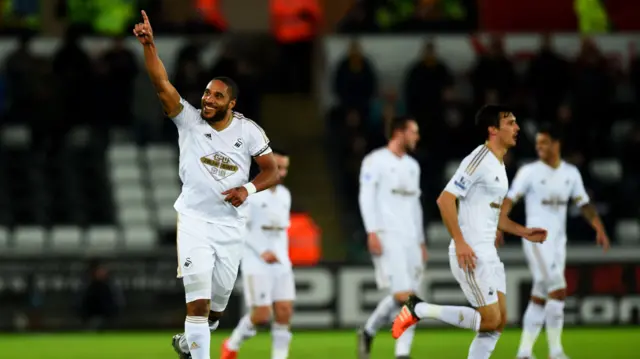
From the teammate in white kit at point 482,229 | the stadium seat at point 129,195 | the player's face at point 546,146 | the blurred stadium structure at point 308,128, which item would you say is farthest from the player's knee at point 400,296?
the stadium seat at point 129,195

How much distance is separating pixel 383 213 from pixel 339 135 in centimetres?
745

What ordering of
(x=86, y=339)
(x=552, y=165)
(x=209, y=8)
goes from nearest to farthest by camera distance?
(x=552, y=165) → (x=86, y=339) → (x=209, y=8)

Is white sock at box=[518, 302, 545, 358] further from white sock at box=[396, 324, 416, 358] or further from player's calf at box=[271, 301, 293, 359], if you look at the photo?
player's calf at box=[271, 301, 293, 359]

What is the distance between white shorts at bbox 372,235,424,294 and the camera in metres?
13.7

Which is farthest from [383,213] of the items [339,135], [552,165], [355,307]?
[339,135]

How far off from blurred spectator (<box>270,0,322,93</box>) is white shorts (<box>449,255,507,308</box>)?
44.1ft

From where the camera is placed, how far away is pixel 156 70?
A: 394 inches

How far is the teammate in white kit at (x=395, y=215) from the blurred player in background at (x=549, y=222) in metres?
1.05

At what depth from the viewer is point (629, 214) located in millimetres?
20406

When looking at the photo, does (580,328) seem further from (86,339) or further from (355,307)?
(86,339)

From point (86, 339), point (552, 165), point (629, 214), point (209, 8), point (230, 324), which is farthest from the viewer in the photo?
point (209, 8)

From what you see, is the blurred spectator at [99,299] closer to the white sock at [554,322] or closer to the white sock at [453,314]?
the white sock at [554,322]

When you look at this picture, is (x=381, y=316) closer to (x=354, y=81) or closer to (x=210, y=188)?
(x=210, y=188)

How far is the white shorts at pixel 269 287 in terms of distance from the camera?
13.0 meters
